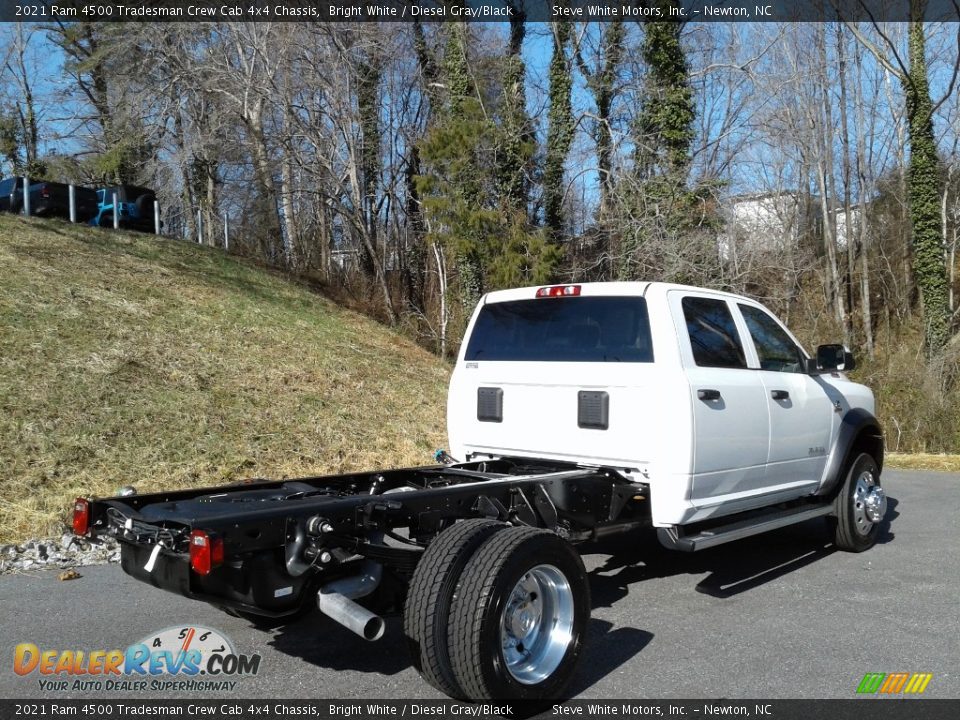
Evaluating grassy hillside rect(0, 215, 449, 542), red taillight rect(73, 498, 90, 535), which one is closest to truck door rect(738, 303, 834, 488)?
red taillight rect(73, 498, 90, 535)

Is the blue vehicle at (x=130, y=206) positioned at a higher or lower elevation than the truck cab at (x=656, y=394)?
higher

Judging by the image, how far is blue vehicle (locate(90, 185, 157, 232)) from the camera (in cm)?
2355

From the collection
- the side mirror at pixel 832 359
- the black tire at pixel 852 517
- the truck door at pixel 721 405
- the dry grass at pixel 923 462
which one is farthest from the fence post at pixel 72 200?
the black tire at pixel 852 517

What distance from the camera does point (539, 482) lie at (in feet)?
17.2

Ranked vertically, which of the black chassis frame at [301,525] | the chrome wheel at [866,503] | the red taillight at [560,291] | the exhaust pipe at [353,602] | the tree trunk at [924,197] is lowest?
the chrome wheel at [866,503]

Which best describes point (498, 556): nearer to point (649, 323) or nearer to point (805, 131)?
point (649, 323)

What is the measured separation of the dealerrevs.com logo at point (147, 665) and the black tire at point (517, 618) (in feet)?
4.62

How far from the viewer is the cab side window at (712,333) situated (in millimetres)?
5965

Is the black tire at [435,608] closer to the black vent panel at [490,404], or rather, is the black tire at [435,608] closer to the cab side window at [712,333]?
the black vent panel at [490,404]

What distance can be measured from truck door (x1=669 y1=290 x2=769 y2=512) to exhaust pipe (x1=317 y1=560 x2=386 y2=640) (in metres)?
2.27

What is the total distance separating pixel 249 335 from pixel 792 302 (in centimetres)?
1574

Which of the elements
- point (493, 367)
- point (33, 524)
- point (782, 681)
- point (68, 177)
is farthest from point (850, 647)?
point (68, 177)

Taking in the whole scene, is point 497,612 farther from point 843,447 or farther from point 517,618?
point 843,447

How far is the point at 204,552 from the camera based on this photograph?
3750 millimetres
